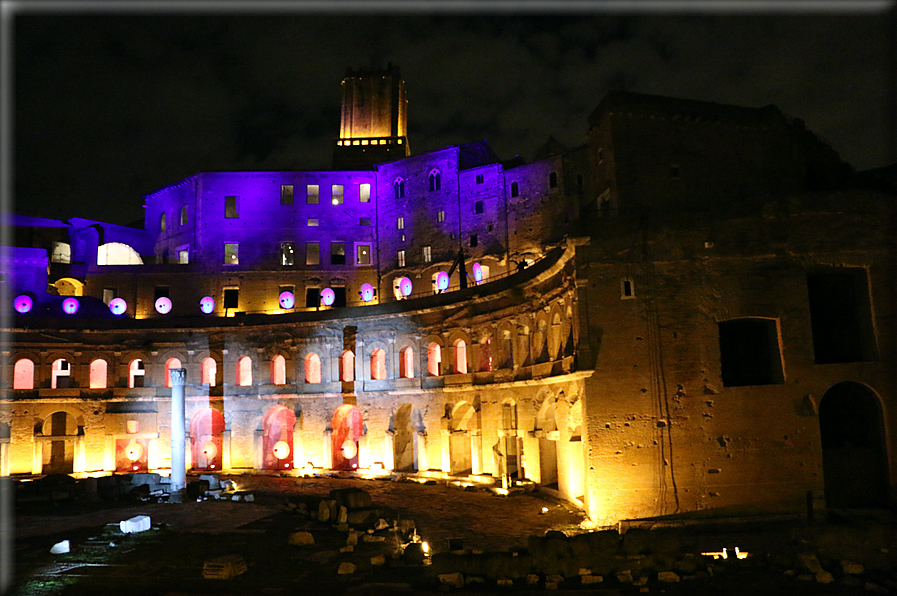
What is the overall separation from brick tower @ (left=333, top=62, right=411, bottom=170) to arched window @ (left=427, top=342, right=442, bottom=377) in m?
22.4

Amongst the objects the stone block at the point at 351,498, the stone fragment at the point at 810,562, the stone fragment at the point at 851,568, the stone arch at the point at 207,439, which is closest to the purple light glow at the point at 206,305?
the stone arch at the point at 207,439

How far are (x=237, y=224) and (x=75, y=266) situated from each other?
38.9 ft

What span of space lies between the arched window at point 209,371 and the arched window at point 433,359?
1413 centimetres

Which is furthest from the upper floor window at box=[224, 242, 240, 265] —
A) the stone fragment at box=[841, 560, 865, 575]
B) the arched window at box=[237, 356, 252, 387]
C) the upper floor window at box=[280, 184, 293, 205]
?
the stone fragment at box=[841, 560, 865, 575]

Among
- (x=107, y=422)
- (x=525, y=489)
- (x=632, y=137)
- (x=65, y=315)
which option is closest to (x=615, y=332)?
(x=525, y=489)

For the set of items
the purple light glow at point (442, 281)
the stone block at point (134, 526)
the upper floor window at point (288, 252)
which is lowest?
the stone block at point (134, 526)

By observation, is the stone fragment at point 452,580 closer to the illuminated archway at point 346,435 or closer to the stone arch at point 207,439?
the illuminated archway at point 346,435

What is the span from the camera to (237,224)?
168 ft

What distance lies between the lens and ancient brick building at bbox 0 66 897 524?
22.7 m

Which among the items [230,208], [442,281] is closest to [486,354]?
[442,281]

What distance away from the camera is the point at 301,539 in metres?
21.9

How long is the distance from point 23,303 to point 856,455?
4806 cm

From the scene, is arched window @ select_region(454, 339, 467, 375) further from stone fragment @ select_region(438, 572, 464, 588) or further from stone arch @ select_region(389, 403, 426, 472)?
stone fragment @ select_region(438, 572, 464, 588)

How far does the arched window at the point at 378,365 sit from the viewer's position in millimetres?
41737
